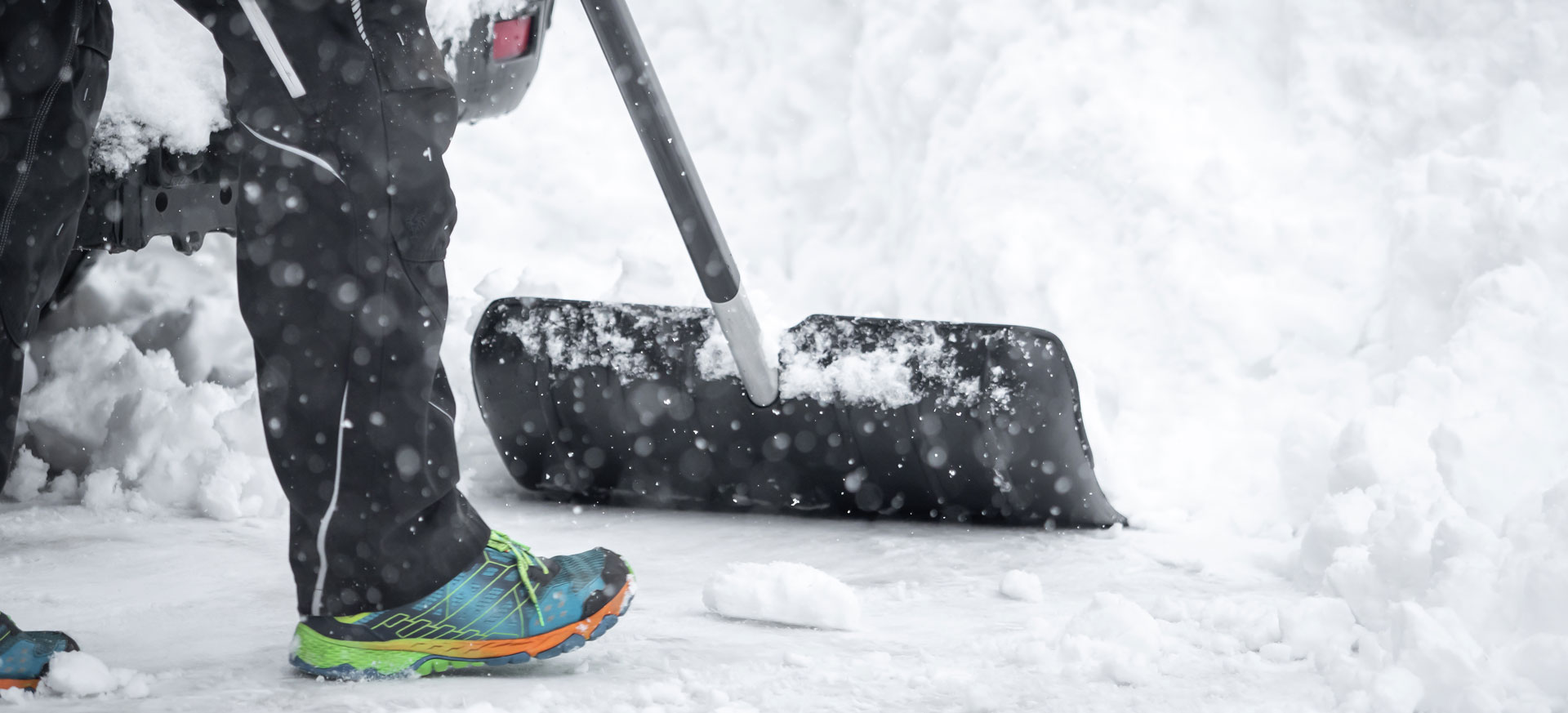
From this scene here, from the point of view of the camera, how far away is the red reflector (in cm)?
223

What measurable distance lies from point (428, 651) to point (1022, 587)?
2.69ft

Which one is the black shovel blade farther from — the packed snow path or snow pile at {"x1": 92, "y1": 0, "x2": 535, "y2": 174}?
snow pile at {"x1": 92, "y1": 0, "x2": 535, "y2": 174}

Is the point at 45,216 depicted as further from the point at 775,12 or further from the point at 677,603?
the point at 775,12

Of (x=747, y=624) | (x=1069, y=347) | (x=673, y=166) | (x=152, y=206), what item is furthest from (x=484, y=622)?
(x=1069, y=347)

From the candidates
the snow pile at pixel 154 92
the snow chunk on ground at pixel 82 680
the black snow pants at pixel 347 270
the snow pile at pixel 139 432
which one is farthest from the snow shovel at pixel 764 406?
the snow chunk on ground at pixel 82 680

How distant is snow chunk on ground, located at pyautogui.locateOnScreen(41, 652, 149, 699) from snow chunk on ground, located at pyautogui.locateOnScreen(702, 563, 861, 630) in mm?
671

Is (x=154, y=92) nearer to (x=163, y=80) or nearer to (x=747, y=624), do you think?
(x=163, y=80)

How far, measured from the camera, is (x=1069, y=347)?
2771 mm

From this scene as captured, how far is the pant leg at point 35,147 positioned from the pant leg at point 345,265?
10.2 inches

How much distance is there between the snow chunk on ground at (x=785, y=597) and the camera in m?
1.56

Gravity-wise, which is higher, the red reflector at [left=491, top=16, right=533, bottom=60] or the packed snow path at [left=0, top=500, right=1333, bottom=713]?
the red reflector at [left=491, top=16, right=533, bottom=60]

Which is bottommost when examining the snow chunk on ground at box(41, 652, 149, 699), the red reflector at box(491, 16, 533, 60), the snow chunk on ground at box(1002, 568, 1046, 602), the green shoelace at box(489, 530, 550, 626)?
the snow chunk on ground at box(41, 652, 149, 699)

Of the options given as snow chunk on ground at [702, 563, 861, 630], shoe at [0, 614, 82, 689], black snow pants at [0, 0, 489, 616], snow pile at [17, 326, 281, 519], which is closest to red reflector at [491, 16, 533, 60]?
snow pile at [17, 326, 281, 519]

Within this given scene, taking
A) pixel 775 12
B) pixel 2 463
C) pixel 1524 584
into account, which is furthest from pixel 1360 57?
pixel 2 463
